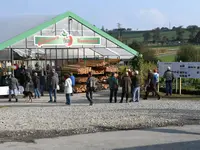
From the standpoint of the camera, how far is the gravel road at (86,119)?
12367 mm

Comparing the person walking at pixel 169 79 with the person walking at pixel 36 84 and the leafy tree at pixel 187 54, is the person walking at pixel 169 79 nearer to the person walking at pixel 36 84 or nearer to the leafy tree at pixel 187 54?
the person walking at pixel 36 84

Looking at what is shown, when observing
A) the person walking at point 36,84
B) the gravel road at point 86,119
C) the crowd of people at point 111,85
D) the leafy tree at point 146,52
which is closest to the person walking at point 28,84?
the crowd of people at point 111,85

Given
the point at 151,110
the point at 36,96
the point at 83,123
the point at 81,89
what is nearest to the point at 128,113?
the point at 151,110

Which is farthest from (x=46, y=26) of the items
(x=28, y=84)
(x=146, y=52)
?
(x=146, y=52)

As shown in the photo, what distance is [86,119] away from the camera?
14.7m

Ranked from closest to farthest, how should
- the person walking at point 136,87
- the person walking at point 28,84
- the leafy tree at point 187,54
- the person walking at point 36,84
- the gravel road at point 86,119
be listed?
the gravel road at point 86,119
the person walking at point 136,87
the person walking at point 28,84
the person walking at point 36,84
the leafy tree at point 187,54

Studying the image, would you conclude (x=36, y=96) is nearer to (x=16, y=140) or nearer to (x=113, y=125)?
(x=113, y=125)

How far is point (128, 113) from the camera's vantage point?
16.3m

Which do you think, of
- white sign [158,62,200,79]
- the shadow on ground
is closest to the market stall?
white sign [158,62,200,79]

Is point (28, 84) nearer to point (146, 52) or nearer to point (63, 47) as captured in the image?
point (63, 47)

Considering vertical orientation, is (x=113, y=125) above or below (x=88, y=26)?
below

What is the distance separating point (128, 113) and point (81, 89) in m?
11.6

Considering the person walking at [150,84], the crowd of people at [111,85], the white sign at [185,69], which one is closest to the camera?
the crowd of people at [111,85]

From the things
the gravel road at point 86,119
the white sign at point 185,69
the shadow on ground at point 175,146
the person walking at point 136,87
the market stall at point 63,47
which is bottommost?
the shadow on ground at point 175,146
